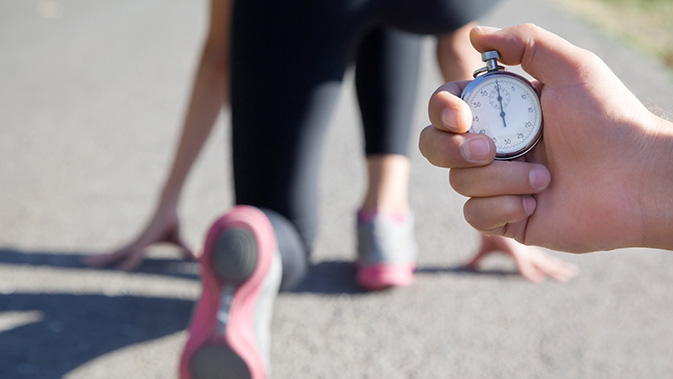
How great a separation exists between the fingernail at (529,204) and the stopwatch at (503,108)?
0.09 m

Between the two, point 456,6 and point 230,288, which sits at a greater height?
point 456,6

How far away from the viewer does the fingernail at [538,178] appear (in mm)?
1375

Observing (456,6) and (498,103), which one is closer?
(498,103)

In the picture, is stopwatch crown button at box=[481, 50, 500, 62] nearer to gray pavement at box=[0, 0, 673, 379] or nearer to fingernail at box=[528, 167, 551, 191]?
fingernail at box=[528, 167, 551, 191]

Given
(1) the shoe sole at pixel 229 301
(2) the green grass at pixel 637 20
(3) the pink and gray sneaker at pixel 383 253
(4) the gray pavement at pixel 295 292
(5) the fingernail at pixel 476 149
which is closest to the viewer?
(5) the fingernail at pixel 476 149

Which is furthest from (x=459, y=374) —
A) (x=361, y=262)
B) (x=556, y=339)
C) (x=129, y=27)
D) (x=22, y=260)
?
(x=129, y=27)

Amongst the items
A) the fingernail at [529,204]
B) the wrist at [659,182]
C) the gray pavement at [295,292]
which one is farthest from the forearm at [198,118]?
the wrist at [659,182]

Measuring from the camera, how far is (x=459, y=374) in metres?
2.09

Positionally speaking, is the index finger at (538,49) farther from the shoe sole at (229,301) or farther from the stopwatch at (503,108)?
the shoe sole at (229,301)

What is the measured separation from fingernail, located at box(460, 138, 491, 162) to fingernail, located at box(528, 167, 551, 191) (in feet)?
0.34

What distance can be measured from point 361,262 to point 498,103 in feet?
3.92

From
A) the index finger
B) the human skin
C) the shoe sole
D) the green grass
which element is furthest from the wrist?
the green grass

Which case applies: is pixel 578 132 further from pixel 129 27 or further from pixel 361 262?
pixel 129 27

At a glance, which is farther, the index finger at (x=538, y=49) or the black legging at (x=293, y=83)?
the black legging at (x=293, y=83)
